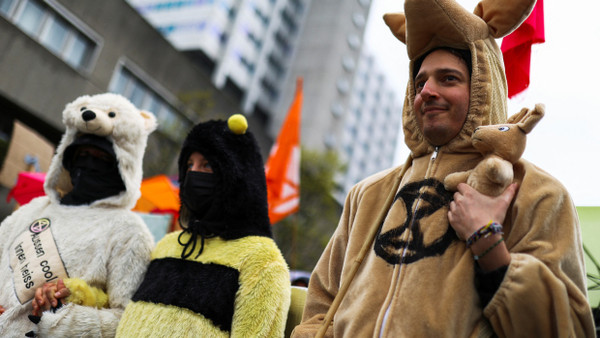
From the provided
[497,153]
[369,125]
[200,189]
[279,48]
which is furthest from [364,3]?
[497,153]

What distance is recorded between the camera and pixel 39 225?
10.2 ft

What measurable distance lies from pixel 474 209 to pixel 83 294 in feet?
6.84

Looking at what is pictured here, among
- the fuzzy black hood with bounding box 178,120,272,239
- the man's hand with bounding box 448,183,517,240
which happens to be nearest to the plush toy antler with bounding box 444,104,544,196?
the man's hand with bounding box 448,183,517,240

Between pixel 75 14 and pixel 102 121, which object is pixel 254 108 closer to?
pixel 75 14

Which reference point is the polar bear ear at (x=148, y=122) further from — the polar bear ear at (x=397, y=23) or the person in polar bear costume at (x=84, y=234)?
the polar bear ear at (x=397, y=23)

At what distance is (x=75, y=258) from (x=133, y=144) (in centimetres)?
84

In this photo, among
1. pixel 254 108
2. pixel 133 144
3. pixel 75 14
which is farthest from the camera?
pixel 254 108

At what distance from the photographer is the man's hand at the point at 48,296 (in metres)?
2.70

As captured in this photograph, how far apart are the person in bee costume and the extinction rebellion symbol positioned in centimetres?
70

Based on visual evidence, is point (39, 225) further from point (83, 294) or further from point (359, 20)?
point (359, 20)

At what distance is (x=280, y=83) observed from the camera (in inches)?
1519

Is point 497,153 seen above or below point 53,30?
below

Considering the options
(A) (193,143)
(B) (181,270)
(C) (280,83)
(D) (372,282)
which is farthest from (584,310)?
(C) (280,83)

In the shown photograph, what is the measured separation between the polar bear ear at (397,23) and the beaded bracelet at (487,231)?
108cm
